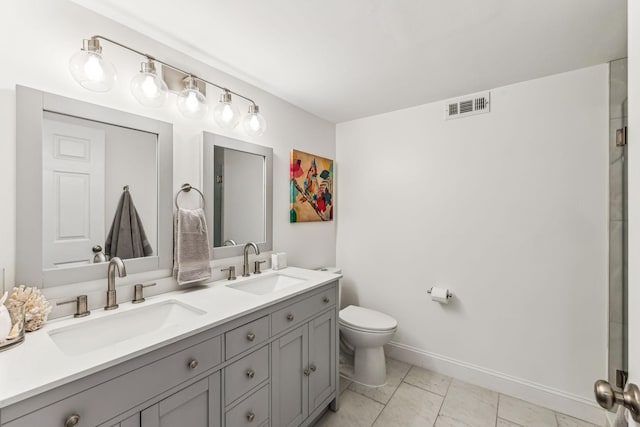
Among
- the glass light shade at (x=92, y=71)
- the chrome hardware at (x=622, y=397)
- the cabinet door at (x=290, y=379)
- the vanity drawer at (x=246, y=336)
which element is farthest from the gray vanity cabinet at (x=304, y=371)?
the glass light shade at (x=92, y=71)

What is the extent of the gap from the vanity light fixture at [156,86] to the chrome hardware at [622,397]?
1926 mm

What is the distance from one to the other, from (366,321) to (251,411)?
115 centimetres

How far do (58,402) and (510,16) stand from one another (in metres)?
2.28

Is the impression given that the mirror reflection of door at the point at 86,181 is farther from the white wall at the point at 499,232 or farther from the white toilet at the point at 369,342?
the white wall at the point at 499,232

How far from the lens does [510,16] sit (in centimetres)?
136

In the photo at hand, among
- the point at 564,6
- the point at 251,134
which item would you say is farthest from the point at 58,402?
the point at 564,6

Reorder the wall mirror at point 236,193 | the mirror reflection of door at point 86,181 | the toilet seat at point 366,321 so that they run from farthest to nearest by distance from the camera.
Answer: the toilet seat at point 366,321, the wall mirror at point 236,193, the mirror reflection of door at point 86,181

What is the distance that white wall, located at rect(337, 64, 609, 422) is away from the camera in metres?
1.83

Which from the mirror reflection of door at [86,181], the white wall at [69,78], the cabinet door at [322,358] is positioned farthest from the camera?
the cabinet door at [322,358]

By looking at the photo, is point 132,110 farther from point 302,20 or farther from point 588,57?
point 588,57

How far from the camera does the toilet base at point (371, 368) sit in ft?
7.14

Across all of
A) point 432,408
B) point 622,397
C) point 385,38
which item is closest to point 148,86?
point 385,38

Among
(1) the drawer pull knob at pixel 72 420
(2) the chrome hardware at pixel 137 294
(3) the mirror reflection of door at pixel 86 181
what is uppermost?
(3) the mirror reflection of door at pixel 86 181

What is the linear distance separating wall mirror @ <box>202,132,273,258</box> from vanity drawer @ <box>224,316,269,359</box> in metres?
0.66
